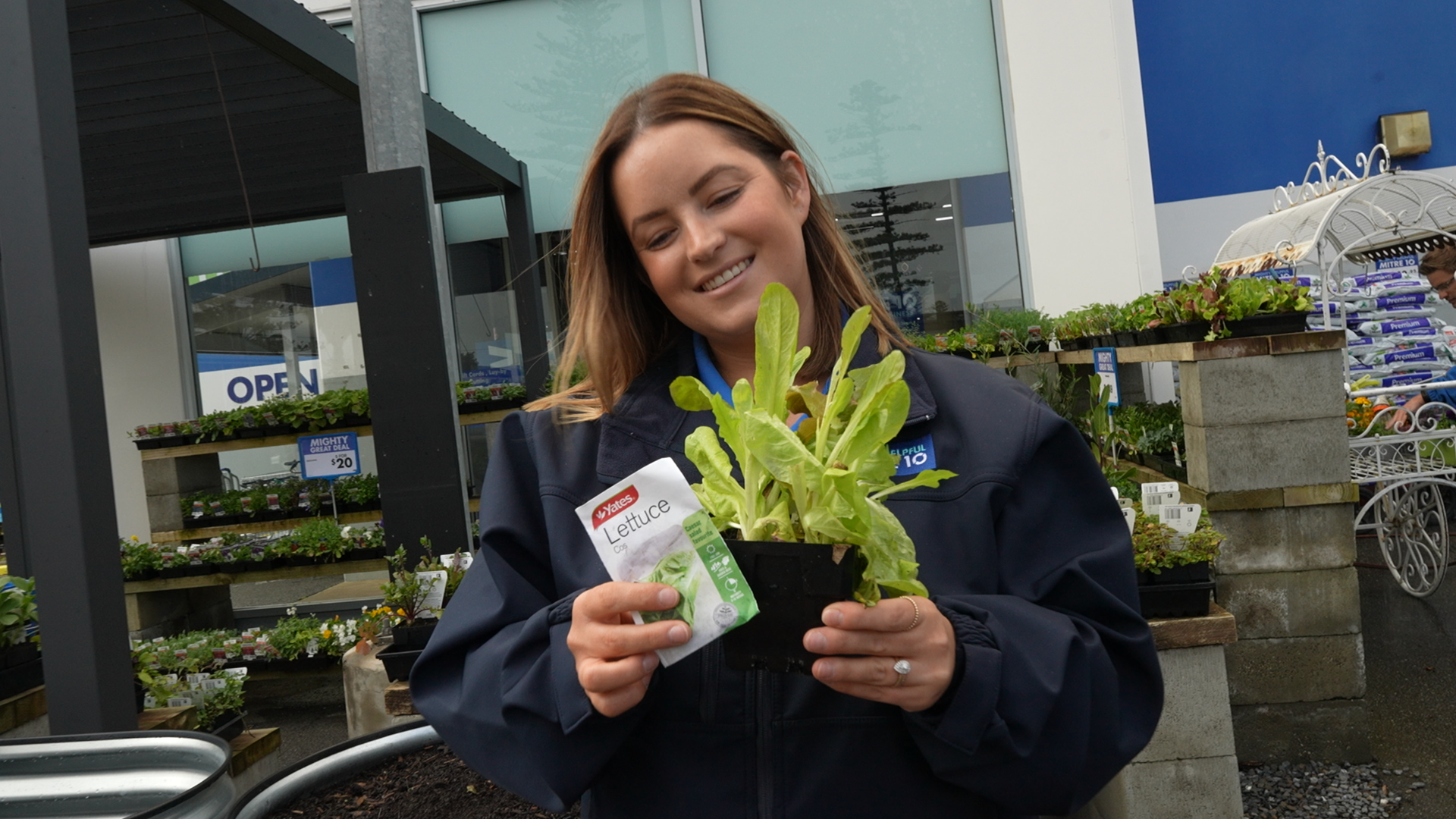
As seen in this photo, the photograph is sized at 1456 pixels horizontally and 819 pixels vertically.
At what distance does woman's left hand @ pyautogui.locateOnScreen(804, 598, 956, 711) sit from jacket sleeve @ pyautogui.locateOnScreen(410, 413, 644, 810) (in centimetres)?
28

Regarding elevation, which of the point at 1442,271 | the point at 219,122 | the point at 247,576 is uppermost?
the point at 219,122

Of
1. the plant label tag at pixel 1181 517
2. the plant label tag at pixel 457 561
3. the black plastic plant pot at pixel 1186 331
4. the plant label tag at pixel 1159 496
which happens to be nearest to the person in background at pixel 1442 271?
the black plastic plant pot at pixel 1186 331

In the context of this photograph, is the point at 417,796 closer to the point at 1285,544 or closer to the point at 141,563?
the point at 1285,544

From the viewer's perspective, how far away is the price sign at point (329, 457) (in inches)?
224

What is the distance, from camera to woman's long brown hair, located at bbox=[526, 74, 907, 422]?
3.92ft

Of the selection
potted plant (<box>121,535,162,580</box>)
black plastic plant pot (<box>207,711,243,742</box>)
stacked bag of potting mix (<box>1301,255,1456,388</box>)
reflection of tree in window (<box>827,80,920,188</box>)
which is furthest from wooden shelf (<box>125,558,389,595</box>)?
stacked bag of potting mix (<box>1301,255,1456,388</box>)

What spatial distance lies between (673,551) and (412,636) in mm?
2000

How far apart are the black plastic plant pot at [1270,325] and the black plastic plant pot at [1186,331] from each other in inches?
3.6

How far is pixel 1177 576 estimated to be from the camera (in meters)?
2.71

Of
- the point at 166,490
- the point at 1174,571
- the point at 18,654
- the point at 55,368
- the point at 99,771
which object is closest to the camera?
the point at 99,771

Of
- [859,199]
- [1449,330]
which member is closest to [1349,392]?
[1449,330]

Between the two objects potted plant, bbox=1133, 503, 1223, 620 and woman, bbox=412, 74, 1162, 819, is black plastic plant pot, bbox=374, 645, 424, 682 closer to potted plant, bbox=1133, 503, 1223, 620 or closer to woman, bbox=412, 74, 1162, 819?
woman, bbox=412, 74, 1162, 819

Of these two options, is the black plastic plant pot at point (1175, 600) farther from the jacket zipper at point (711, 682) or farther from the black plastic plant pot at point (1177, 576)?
the jacket zipper at point (711, 682)

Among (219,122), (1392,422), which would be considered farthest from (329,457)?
(1392,422)
